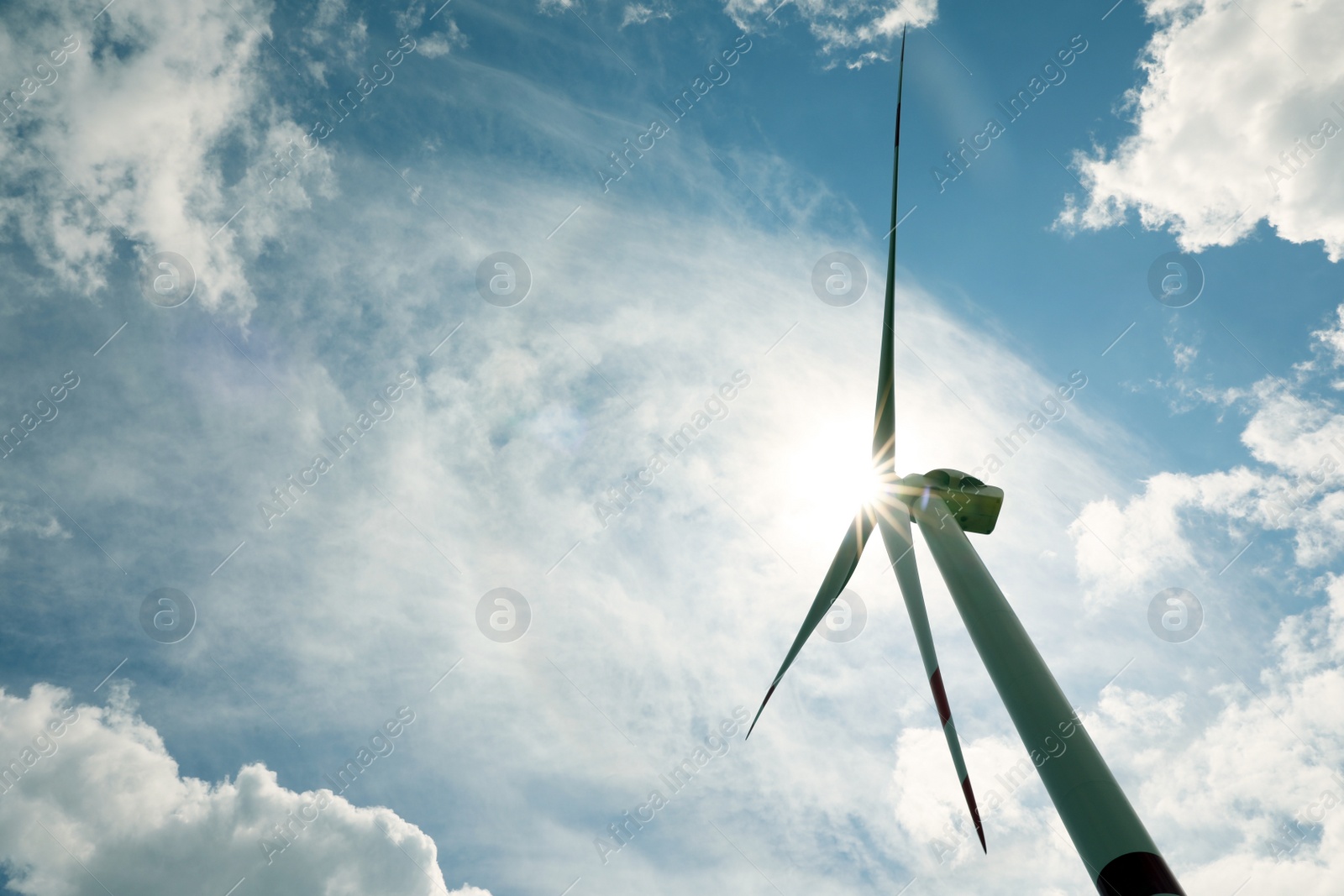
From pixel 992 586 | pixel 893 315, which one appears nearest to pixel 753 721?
pixel 992 586

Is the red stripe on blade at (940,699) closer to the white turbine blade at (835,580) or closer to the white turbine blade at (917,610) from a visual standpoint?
the white turbine blade at (917,610)

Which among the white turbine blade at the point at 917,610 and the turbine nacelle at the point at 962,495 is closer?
the white turbine blade at the point at 917,610

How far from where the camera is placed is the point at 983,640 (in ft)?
52.3

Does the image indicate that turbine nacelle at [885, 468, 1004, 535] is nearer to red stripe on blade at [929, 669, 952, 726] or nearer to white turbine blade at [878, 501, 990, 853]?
white turbine blade at [878, 501, 990, 853]

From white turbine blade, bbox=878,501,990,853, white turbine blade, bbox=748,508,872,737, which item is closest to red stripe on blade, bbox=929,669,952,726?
white turbine blade, bbox=878,501,990,853

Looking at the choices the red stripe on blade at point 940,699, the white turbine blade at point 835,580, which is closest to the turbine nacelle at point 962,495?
the white turbine blade at point 835,580

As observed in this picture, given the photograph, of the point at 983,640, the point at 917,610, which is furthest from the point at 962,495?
the point at 983,640

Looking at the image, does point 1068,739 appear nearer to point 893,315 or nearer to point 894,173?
point 893,315

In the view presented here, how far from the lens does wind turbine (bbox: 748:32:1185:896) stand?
41.1ft

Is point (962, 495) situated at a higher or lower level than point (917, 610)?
higher

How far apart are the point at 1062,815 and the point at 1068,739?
4.53 feet

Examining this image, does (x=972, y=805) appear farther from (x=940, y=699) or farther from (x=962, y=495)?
(x=962, y=495)

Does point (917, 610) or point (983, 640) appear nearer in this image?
point (983, 640)

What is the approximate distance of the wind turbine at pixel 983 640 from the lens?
12516 millimetres
